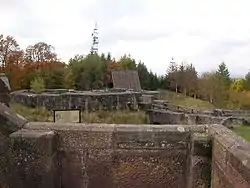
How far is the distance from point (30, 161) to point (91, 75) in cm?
4324

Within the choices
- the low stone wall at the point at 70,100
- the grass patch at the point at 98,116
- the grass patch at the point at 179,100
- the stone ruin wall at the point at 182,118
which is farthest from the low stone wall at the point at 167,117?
the grass patch at the point at 179,100

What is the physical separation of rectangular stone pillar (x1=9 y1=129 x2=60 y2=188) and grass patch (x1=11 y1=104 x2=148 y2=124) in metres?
17.7

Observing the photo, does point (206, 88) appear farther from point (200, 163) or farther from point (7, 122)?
point (7, 122)

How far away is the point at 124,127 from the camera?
4.79 m

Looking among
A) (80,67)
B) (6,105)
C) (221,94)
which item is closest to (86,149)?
(6,105)

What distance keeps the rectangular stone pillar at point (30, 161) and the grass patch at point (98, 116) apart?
17.7 metres

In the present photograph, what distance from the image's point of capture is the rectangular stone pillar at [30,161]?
4402mm

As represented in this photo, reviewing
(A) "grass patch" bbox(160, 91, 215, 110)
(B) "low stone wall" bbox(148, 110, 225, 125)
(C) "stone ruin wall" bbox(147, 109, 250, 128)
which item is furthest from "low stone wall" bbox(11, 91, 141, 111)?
(A) "grass patch" bbox(160, 91, 215, 110)

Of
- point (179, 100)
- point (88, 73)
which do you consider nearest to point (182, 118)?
point (88, 73)

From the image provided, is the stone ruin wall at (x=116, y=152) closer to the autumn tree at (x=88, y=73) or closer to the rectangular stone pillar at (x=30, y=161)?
the rectangular stone pillar at (x=30, y=161)

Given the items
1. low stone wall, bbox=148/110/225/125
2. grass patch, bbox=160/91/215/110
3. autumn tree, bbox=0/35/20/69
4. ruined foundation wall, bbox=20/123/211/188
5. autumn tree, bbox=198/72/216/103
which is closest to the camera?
ruined foundation wall, bbox=20/123/211/188

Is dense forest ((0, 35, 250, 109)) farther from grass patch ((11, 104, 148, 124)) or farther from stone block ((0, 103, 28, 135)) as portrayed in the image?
stone block ((0, 103, 28, 135))

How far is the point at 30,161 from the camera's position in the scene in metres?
4.42

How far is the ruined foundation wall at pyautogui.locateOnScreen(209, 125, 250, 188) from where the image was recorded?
128 inches
